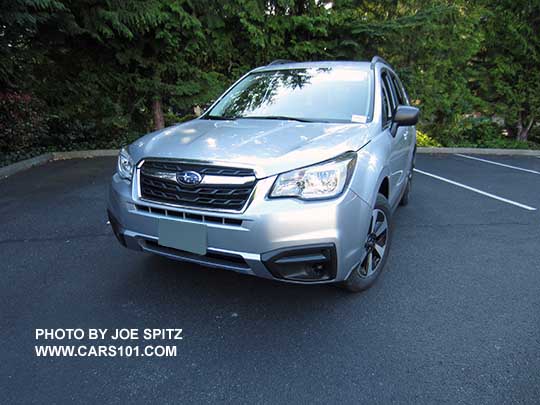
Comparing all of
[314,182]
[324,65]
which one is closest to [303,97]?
[324,65]

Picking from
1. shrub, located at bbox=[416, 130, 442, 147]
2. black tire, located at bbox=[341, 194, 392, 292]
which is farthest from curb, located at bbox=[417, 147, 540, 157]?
black tire, located at bbox=[341, 194, 392, 292]

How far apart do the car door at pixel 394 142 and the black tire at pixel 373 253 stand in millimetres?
388

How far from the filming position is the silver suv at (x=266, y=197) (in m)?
1.98

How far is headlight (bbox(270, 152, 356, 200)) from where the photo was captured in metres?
2.02

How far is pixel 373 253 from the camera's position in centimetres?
269

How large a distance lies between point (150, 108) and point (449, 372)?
8978 millimetres

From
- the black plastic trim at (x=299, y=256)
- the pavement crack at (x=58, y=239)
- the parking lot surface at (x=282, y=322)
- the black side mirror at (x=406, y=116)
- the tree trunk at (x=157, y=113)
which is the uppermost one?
the black side mirror at (x=406, y=116)

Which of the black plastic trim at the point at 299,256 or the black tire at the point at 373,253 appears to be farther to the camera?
the black tire at the point at 373,253

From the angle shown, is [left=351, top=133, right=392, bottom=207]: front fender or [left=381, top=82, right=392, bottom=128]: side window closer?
[left=351, top=133, right=392, bottom=207]: front fender

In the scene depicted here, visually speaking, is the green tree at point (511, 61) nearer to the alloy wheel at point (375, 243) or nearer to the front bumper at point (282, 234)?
the alloy wheel at point (375, 243)

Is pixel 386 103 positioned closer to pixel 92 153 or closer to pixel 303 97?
pixel 303 97

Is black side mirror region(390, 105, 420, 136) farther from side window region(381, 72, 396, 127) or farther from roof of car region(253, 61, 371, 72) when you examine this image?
roof of car region(253, 61, 371, 72)

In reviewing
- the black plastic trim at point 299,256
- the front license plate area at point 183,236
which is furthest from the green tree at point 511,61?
the front license plate area at point 183,236

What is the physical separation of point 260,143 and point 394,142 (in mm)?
1318
